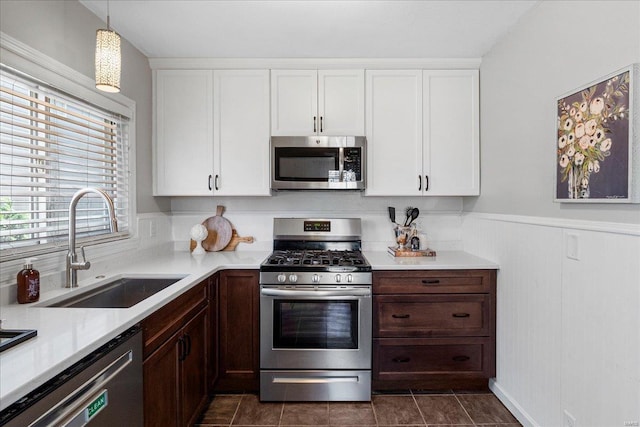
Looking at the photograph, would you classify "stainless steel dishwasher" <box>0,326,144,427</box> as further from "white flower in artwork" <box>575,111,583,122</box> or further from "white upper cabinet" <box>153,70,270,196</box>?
"white flower in artwork" <box>575,111,583,122</box>

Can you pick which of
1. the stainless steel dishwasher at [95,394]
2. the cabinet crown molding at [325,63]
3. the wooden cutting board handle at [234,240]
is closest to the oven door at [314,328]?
the wooden cutting board handle at [234,240]

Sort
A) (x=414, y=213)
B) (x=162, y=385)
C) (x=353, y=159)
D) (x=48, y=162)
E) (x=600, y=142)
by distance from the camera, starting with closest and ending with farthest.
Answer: (x=600, y=142), (x=162, y=385), (x=48, y=162), (x=353, y=159), (x=414, y=213)

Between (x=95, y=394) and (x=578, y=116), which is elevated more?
(x=578, y=116)

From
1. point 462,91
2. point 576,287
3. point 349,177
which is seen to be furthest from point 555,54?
point 349,177

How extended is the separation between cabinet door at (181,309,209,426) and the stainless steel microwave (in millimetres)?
1129

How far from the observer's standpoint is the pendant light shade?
147 cm

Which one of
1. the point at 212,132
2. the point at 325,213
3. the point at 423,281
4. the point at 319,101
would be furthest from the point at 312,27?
the point at 423,281

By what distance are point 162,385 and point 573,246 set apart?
200 centimetres

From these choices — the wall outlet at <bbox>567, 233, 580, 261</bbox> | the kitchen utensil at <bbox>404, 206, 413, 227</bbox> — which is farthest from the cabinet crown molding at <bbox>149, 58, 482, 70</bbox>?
the wall outlet at <bbox>567, 233, 580, 261</bbox>

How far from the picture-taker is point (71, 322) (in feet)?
4.11

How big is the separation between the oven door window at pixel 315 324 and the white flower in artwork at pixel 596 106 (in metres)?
1.60

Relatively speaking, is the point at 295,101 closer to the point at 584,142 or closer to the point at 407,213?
the point at 407,213

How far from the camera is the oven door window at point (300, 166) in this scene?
104 inches

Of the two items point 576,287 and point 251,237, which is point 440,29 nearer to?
point 576,287
